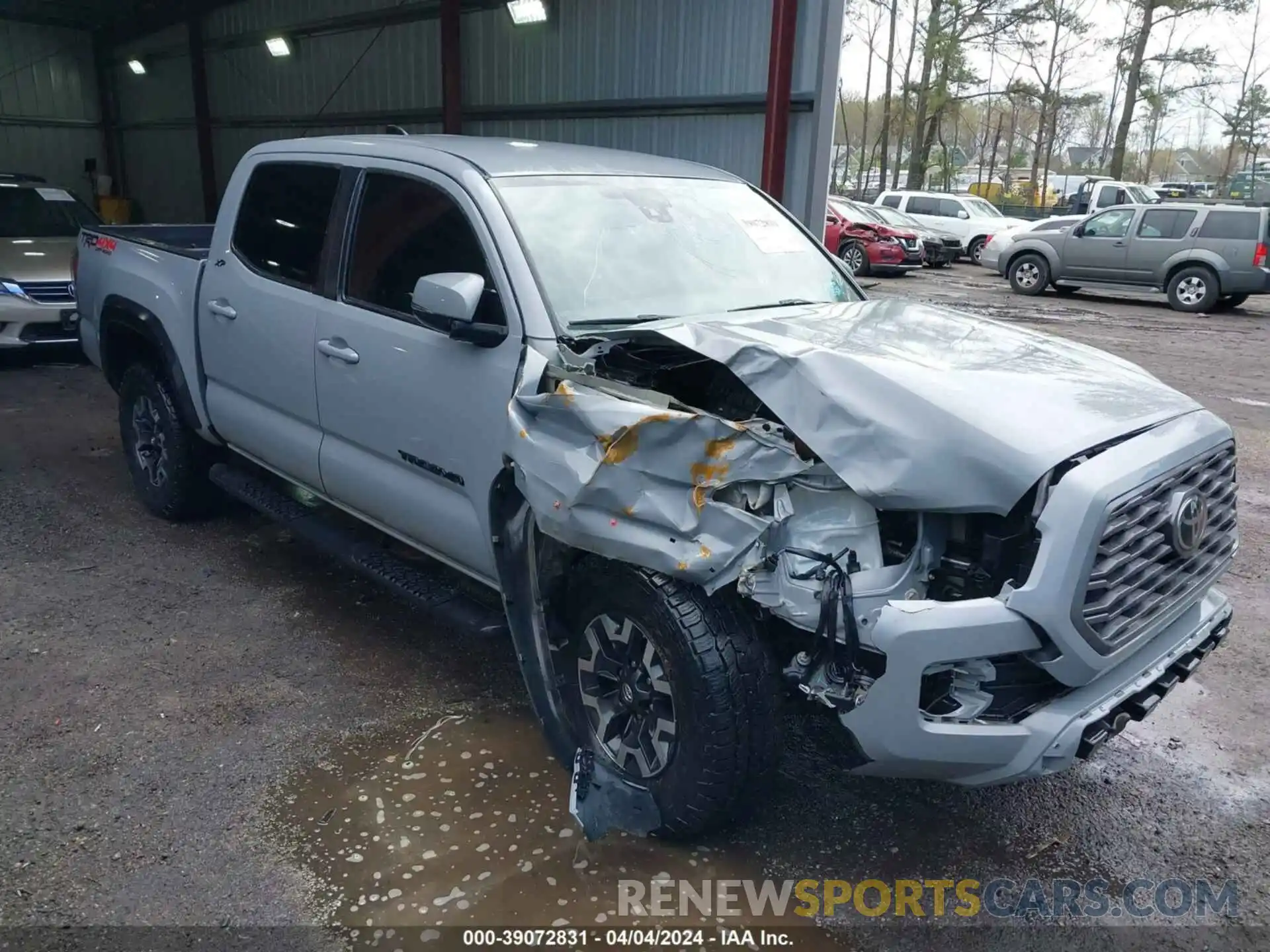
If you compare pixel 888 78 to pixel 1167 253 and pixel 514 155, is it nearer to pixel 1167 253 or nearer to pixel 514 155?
pixel 1167 253

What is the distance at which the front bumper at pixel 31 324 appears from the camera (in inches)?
352

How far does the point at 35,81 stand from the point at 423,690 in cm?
1968

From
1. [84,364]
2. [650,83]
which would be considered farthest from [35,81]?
[650,83]

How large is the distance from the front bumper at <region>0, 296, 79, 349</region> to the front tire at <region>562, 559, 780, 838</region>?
784 cm

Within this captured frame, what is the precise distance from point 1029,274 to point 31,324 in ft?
50.1

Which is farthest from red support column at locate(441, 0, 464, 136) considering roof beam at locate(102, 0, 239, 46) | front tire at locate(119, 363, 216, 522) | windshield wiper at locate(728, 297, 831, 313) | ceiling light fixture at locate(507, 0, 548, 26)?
windshield wiper at locate(728, 297, 831, 313)

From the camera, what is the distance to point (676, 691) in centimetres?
275

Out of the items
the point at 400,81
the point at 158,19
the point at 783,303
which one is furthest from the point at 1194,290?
the point at 158,19

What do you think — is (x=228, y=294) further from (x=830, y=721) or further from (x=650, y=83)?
(x=650, y=83)

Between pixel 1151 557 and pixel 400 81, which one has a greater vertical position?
pixel 400 81

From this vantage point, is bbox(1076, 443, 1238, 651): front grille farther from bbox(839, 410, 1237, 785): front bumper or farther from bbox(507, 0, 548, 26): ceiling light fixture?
bbox(507, 0, 548, 26): ceiling light fixture

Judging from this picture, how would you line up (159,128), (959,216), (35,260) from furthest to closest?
1. (959,216)
2. (159,128)
3. (35,260)

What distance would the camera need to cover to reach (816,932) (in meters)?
2.70

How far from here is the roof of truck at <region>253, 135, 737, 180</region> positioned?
12.3 ft
